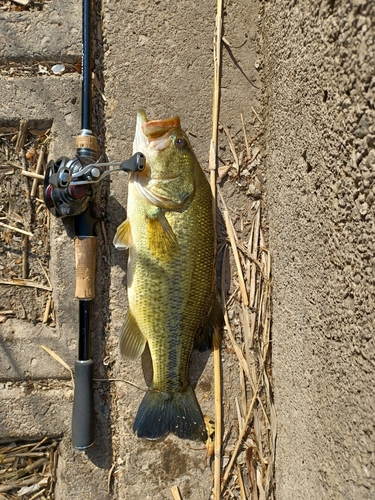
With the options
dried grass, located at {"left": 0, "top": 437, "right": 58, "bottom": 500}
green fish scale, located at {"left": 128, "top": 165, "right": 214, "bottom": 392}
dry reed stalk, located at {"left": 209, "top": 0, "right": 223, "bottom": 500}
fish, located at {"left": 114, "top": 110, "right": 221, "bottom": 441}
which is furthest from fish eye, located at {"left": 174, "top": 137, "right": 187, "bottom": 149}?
dried grass, located at {"left": 0, "top": 437, "right": 58, "bottom": 500}

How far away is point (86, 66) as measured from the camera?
241 cm

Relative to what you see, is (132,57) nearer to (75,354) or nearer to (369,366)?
(75,354)

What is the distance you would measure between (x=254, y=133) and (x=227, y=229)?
596 mm

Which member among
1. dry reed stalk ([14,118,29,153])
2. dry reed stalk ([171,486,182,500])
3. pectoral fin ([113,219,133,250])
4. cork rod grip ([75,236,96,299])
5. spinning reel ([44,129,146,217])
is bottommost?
dry reed stalk ([171,486,182,500])

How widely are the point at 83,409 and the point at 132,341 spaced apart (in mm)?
446

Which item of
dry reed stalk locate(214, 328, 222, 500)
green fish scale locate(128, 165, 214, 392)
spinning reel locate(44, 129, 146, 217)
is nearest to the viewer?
spinning reel locate(44, 129, 146, 217)

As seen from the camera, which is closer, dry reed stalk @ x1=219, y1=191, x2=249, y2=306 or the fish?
the fish

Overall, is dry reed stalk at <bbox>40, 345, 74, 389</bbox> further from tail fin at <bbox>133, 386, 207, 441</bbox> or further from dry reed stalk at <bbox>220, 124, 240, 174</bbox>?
dry reed stalk at <bbox>220, 124, 240, 174</bbox>

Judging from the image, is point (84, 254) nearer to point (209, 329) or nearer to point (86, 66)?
point (209, 329)

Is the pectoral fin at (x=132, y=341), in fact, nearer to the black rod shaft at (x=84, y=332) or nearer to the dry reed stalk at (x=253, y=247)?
the black rod shaft at (x=84, y=332)

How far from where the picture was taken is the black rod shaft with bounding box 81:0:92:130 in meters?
2.39

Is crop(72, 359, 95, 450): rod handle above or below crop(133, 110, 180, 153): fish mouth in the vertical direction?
below

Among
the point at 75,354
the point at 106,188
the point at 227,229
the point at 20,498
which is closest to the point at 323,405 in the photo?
the point at 227,229

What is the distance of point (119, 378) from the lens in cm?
256
